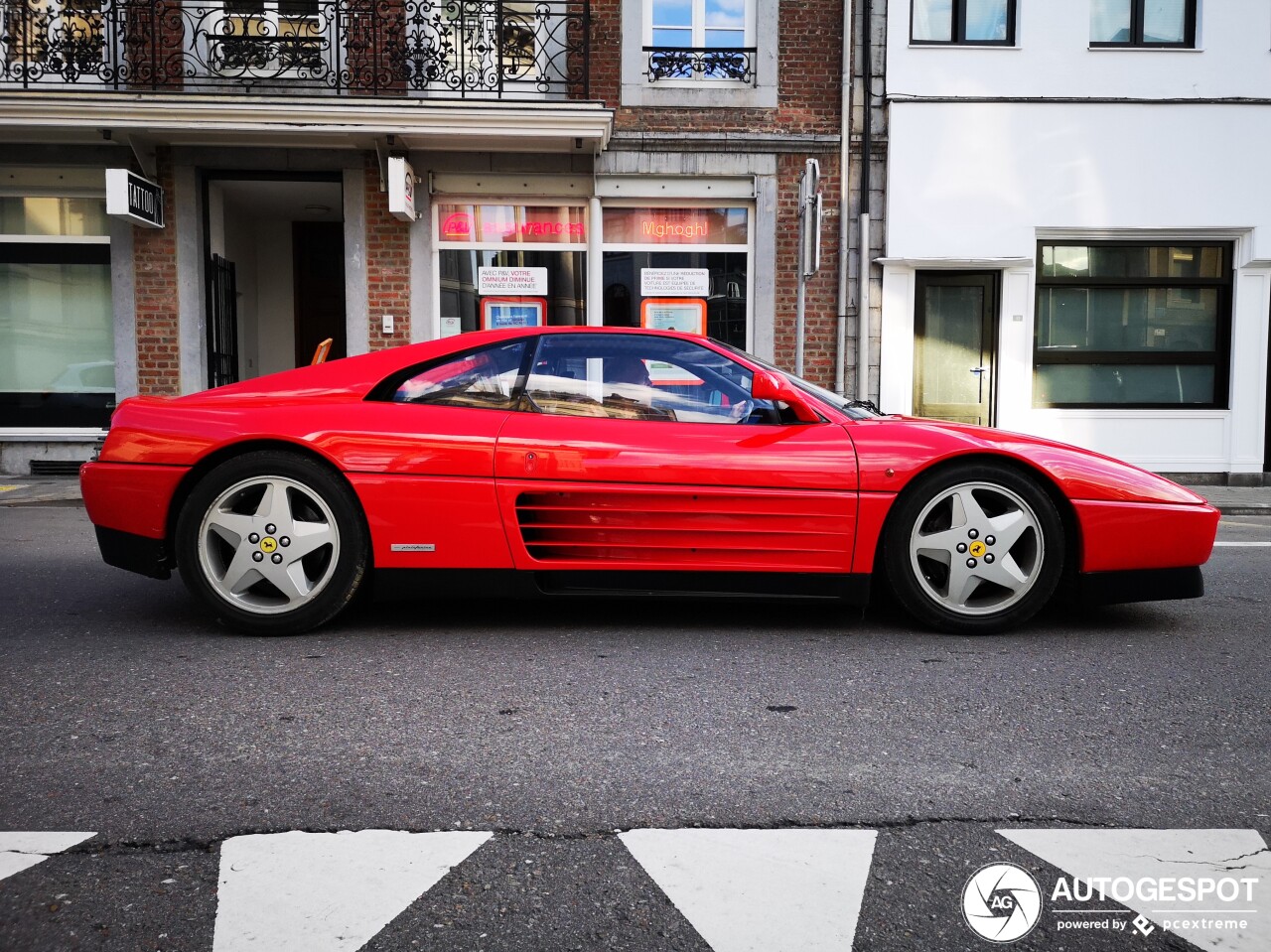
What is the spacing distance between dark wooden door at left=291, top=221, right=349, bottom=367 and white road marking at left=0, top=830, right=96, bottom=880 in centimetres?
1246

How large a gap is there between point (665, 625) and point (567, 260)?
8590 millimetres

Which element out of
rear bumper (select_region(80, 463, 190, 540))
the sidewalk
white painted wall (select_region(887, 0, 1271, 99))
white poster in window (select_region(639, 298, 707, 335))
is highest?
white painted wall (select_region(887, 0, 1271, 99))

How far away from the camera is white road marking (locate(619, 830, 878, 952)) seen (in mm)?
1900

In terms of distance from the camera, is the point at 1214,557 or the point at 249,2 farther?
the point at 249,2

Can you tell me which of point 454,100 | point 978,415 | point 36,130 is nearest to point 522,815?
point 454,100

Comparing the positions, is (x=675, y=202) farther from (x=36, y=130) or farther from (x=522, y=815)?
(x=522, y=815)

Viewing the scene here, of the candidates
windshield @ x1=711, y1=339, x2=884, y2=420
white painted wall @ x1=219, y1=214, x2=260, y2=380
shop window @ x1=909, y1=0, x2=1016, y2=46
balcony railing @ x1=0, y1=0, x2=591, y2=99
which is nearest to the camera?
windshield @ x1=711, y1=339, x2=884, y2=420

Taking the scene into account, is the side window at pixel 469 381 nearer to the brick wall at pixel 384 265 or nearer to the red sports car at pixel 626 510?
the red sports car at pixel 626 510

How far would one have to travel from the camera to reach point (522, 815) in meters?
2.38

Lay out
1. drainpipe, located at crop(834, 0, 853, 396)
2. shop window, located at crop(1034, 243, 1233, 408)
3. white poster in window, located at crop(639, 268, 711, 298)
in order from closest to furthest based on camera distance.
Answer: drainpipe, located at crop(834, 0, 853, 396), shop window, located at crop(1034, 243, 1233, 408), white poster in window, located at crop(639, 268, 711, 298)

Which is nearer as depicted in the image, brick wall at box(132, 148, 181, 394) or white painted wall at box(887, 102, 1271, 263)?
white painted wall at box(887, 102, 1271, 263)

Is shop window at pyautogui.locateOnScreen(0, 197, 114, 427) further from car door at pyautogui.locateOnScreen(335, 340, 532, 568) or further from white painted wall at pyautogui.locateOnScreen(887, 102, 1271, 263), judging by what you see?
white painted wall at pyautogui.locateOnScreen(887, 102, 1271, 263)

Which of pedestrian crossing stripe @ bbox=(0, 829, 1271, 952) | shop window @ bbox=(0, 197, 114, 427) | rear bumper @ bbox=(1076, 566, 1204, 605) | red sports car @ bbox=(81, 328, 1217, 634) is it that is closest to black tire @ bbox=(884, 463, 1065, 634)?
red sports car @ bbox=(81, 328, 1217, 634)

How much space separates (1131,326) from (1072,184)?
1.88 metres
